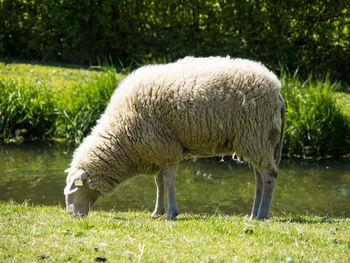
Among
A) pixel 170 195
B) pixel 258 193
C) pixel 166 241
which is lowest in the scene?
pixel 258 193

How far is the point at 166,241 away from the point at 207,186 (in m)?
3.19

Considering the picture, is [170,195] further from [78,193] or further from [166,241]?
[166,241]

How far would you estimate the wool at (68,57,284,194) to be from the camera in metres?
4.62

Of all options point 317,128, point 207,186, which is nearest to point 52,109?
point 207,186

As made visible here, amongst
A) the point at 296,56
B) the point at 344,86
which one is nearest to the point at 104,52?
the point at 296,56

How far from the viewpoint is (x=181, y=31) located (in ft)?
35.3

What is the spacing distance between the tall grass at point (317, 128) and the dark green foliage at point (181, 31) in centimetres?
238

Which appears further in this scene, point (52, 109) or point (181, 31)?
point (181, 31)

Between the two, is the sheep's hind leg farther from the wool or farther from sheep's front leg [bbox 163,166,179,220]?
sheep's front leg [bbox 163,166,179,220]

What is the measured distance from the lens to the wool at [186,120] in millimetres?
4617

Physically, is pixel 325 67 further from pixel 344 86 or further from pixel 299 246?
pixel 299 246

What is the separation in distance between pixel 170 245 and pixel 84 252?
23.4 inches

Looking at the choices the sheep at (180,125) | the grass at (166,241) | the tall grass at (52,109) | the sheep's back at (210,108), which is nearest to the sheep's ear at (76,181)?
the sheep at (180,125)

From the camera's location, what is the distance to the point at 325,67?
415 inches
